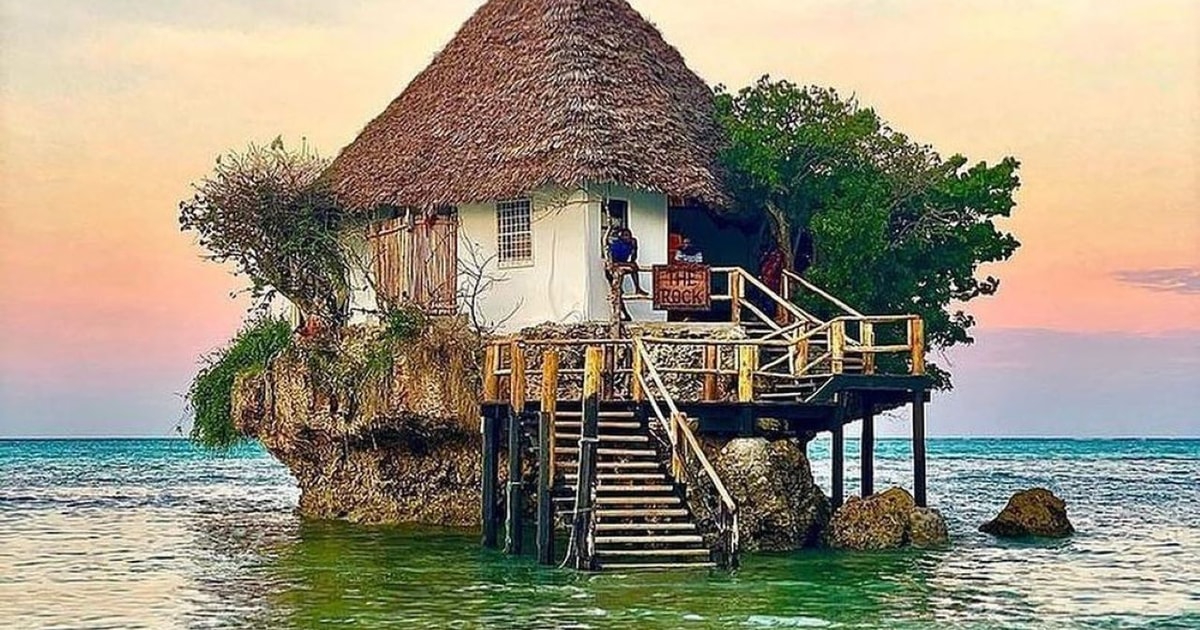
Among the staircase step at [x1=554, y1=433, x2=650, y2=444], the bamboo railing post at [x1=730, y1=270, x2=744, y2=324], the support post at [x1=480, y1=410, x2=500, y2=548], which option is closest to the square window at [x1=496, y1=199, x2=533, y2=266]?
the bamboo railing post at [x1=730, y1=270, x2=744, y2=324]

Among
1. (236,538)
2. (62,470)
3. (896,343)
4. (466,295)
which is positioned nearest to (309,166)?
(466,295)

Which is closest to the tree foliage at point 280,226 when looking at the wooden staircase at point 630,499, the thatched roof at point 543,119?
the thatched roof at point 543,119

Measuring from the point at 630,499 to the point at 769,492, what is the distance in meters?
3.58

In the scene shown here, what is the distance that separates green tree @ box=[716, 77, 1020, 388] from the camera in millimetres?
31156

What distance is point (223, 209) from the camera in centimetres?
3219

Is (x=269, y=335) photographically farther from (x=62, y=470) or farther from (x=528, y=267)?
(x=62, y=470)

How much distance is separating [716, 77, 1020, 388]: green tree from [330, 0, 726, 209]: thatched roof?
3.52ft

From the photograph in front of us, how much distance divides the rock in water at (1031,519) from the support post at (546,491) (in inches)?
433

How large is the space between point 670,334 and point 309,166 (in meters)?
8.63

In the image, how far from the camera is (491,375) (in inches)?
1093

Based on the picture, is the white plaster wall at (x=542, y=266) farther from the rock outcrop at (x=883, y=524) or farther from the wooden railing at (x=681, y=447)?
the rock outcrop at (x=883, y=524)

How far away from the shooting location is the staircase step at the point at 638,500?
23734 mm

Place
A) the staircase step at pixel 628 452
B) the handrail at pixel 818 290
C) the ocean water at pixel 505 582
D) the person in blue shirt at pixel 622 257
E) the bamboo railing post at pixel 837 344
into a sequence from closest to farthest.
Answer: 1. the ocean water at pixel 505 582
2. the staircase step at pixel 628 452
3. the bamboo railing post at pixel 837 344
4. the person in blue shirt at pixel 622 257
5. the handrail at pixel 818 290

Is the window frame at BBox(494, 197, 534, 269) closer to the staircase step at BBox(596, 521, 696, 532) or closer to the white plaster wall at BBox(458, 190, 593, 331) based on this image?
the white plaster wall at BBox(458, 190, 593, 331)
